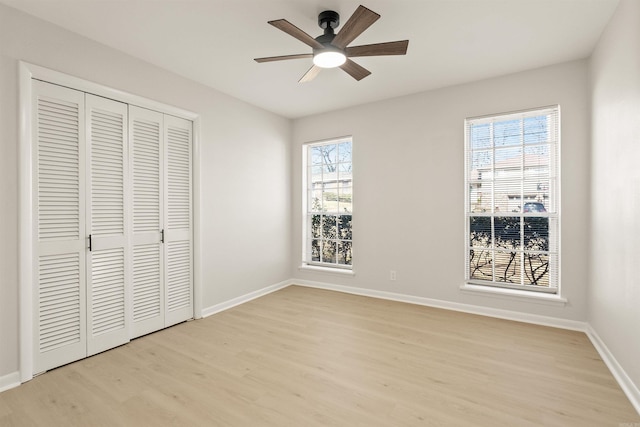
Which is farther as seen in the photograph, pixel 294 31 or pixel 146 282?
pixel 146 282

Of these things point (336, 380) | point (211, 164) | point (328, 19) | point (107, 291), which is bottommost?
point (336, 380)

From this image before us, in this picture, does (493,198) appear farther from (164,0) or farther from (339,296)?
(164,0)

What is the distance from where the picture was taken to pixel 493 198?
3.68m

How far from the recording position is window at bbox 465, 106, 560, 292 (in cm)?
338

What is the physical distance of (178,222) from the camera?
3496mm

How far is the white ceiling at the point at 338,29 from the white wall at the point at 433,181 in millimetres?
282

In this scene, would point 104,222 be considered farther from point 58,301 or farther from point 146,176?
point 58,301

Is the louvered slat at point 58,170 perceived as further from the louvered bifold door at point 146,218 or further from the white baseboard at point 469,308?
the white baseboard at point 469,308

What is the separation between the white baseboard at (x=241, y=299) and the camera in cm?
377

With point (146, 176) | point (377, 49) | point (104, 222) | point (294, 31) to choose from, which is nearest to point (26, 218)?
point (104, 222)

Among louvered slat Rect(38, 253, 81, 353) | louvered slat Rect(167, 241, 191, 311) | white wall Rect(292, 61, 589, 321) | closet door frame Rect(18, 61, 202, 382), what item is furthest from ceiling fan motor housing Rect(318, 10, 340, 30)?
louvered slat Rect(38, 253, 81, 353)

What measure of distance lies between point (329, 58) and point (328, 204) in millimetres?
2793

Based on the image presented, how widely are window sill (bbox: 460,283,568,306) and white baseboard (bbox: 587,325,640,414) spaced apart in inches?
14.3

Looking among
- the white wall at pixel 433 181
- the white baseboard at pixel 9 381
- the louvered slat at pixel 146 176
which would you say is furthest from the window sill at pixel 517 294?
the white baseboard at pixel 9 381
